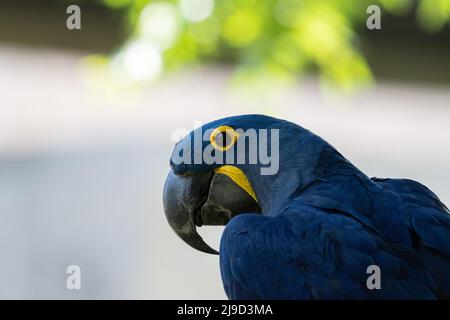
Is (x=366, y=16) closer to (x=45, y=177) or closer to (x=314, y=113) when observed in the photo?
(x=314, y=113)

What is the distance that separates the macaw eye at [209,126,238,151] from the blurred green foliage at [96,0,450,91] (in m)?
1.20

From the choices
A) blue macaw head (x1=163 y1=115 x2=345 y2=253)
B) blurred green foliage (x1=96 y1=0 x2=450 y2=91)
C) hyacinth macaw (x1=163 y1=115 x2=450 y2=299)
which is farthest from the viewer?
blurred green foliage (x1=96 y1=0 x2=450 y2=91)

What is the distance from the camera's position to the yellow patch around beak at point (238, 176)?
1783mm

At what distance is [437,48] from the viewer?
4.77 metres

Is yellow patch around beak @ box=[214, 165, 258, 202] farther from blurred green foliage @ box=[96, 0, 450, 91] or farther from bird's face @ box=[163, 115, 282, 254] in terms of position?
blurred green foliage @ box=[96, 0, 450, 91]

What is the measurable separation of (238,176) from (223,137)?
0.09 metres

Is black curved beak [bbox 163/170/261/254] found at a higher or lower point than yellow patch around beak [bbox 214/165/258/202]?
lower

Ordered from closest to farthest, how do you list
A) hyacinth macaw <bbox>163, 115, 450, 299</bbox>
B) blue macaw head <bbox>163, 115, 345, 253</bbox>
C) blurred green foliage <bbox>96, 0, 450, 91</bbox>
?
1. hyacinth macaw <bbox>163, 115, 450, 299</bbox>
2. blue macaw head <bbox>163, 115, 345, 253</bbox>
3. blurred green foliage <bbox>96, 0, 450, 91</bbox>

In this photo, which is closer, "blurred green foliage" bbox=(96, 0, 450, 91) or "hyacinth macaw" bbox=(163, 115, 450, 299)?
"hyacinth macaw" bbox=(163, 115, 450, 299)

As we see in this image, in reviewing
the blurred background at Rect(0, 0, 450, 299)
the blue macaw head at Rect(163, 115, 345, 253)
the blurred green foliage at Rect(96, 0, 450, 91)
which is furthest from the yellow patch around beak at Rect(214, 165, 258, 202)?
the blurred background at Rect(0, 0, 450, 299)

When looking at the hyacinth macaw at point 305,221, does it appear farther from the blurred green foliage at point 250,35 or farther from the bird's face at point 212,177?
the blurred green foliage at point 250,35

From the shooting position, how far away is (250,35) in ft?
10.0

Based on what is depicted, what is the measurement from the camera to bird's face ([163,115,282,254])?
1771 millimetres

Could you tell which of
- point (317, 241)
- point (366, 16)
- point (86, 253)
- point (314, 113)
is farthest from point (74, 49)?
point (317, 241)
